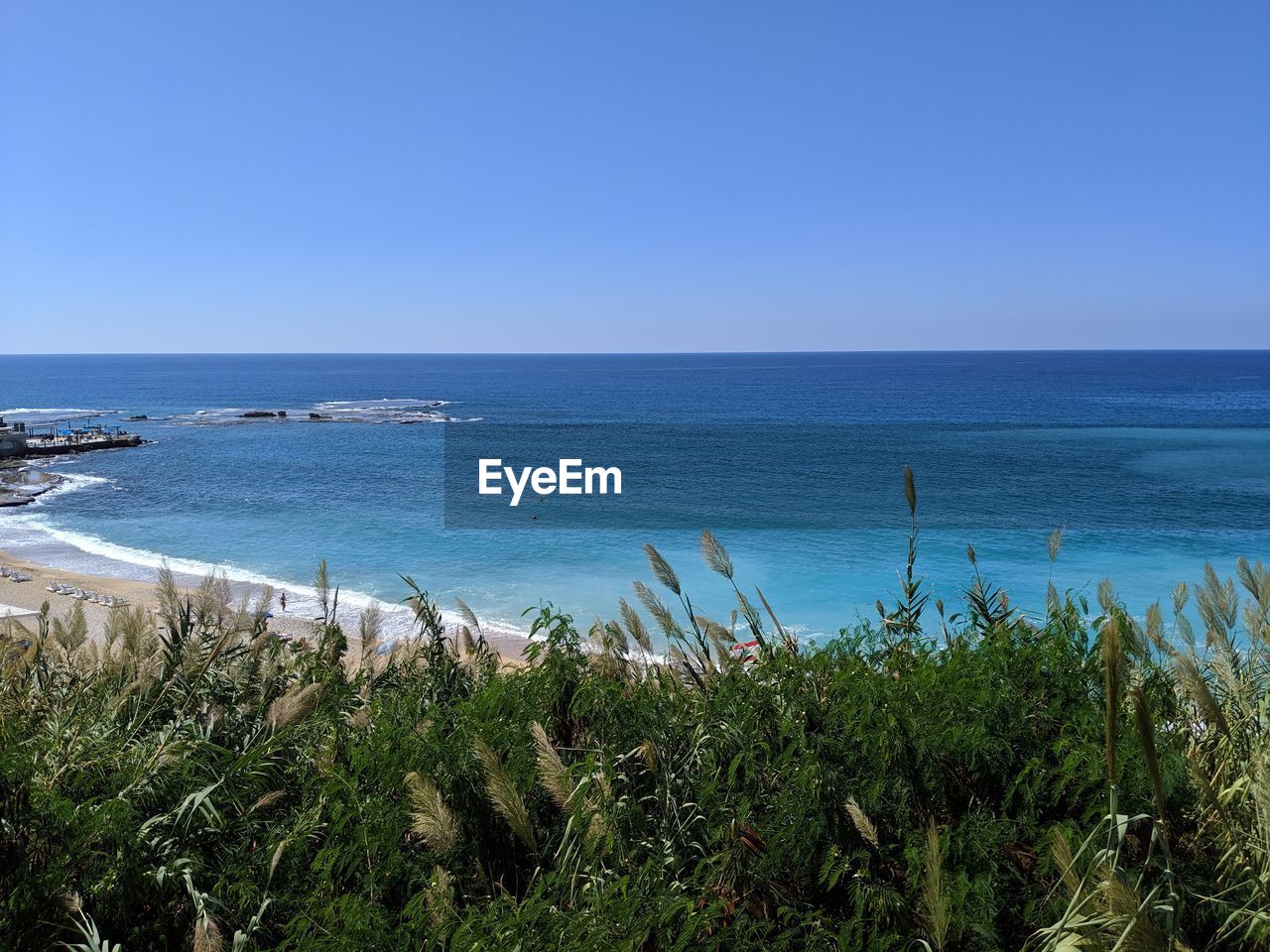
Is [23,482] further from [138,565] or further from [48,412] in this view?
[48,412]

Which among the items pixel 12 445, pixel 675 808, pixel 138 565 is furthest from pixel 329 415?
pixel 675 808

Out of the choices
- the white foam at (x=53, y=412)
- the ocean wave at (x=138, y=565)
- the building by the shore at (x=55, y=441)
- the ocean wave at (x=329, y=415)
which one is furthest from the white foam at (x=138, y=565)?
the white foam at (x=53, y=412)

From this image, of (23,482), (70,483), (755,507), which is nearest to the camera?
(755,507)

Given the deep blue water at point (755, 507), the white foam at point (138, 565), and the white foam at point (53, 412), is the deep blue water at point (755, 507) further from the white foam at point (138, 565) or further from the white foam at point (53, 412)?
the white foam at point (53, 412)

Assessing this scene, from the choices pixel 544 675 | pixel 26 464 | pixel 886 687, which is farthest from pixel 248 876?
pixel 26 464

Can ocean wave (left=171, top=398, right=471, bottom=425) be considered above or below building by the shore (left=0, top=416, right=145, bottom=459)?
above

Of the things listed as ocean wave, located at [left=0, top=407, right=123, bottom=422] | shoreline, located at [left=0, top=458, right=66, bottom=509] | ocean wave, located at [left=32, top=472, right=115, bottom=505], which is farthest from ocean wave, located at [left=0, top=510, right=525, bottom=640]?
ocean wave, located at [left=0, top=407, right=123, bottom=422]

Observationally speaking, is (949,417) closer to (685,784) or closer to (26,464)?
(26,464)

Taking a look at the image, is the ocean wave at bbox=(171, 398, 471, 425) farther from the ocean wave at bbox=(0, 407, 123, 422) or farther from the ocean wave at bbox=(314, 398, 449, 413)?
the ocean wave at bbox=(0, 407, 123, 422)
